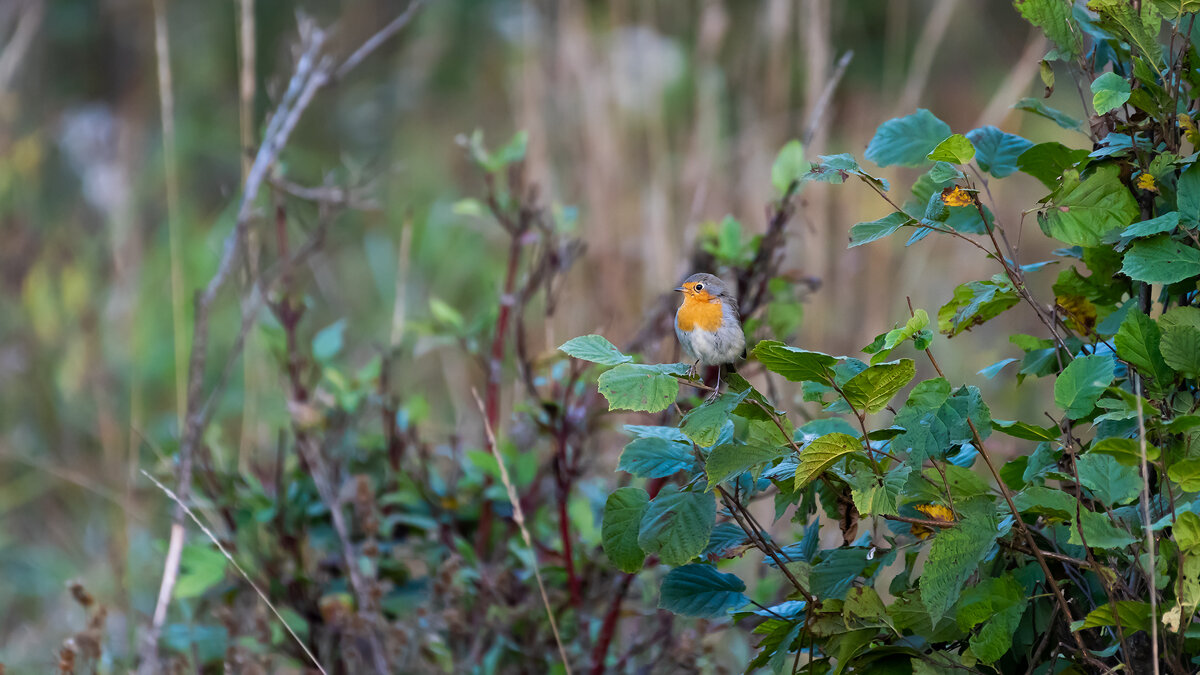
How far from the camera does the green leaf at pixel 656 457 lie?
1179 millimetres

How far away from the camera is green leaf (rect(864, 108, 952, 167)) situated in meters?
1.32

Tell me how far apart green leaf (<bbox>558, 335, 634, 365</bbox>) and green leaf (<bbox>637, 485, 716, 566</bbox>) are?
0.17 meters

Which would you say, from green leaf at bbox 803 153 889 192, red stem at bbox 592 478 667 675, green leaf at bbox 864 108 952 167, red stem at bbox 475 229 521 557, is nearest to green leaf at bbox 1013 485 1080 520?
green leaf at bbox 803 153 889 192

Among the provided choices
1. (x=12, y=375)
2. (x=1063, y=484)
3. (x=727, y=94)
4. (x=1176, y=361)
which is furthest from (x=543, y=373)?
(x=727, y=94)

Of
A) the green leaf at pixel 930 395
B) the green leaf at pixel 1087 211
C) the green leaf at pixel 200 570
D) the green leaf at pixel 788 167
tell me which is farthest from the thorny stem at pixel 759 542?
the green leaf at pixel 200 570

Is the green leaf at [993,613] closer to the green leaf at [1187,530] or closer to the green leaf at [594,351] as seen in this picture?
the green leaf at [1187,530]

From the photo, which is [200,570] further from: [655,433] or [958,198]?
[958,198]

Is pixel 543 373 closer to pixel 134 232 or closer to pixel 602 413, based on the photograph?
pixel 602 413

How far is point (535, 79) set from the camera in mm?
3605

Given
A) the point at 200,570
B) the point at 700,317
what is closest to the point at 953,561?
the point at 700,317

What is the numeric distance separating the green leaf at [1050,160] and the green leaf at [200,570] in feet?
5.01

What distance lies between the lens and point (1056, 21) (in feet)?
4.01

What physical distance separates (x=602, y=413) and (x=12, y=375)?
2.75 meters

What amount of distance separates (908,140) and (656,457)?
1.70ft
